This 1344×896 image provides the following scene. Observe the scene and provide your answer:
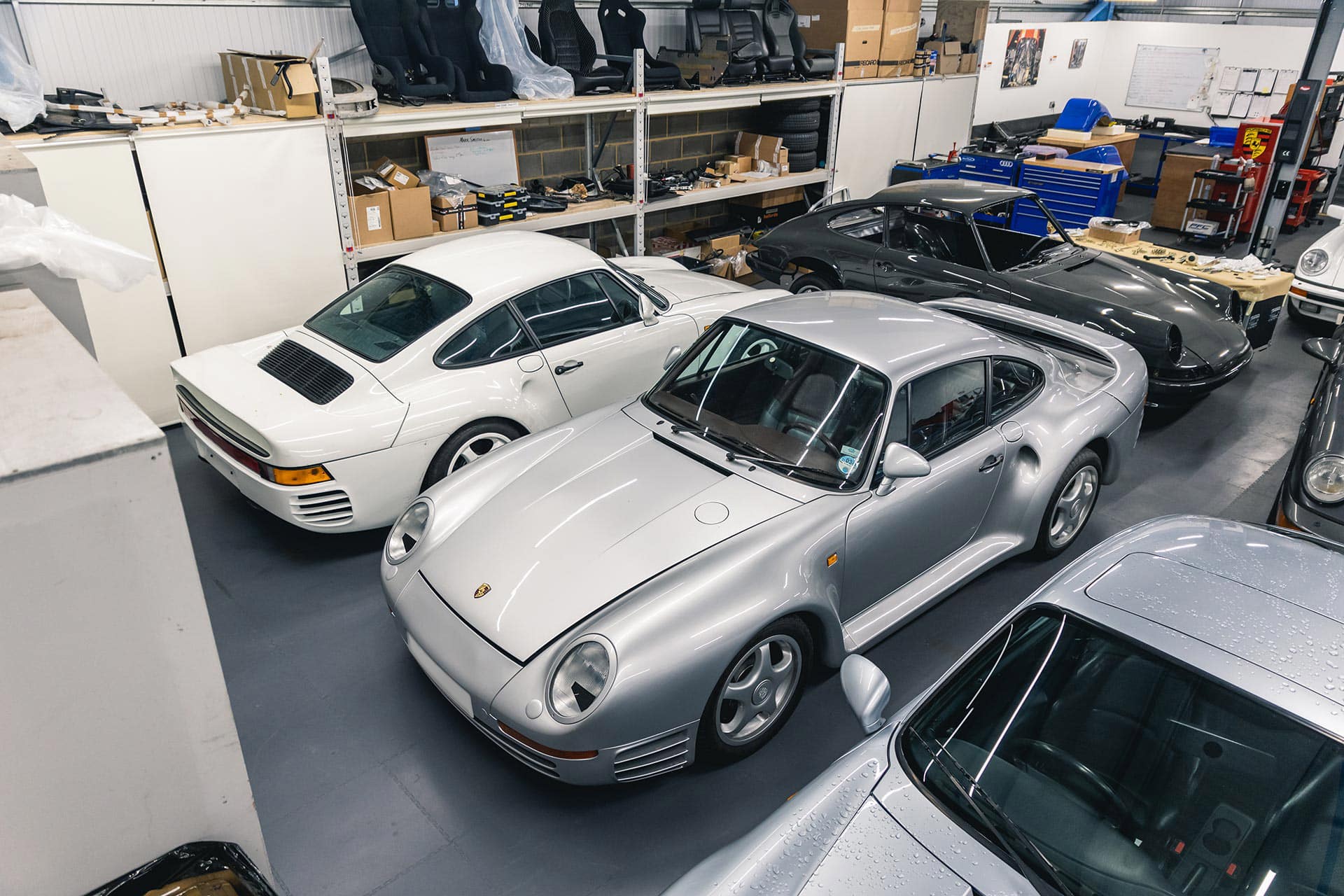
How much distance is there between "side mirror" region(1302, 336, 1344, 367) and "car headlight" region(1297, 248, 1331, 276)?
9.00 ft

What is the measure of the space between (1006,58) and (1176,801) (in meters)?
14.7

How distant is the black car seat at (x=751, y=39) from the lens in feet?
25.8

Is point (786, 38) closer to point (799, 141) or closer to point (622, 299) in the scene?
point (799, 141)

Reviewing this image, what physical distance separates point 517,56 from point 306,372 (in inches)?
139

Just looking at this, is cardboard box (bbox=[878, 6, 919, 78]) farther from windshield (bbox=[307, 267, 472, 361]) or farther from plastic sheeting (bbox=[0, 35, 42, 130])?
plastic sheeting (bbox=[0, 35, 42, 130])

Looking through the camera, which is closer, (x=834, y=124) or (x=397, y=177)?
(x=397, y=177)

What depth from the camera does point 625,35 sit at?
7.46m

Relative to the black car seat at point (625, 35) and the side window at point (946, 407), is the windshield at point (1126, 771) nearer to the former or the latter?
the side window at point (946, 407)

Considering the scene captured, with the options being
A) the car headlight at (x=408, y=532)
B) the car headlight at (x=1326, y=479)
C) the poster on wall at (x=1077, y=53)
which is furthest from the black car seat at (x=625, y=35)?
the poster on wall at (x=1077, y=53)

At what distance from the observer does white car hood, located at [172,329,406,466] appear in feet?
12.0

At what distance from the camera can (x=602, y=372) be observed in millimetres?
4559

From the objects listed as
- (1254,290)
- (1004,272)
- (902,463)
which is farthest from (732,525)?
(1254,290)

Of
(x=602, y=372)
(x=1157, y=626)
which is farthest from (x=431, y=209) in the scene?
(x=1157, y=626)

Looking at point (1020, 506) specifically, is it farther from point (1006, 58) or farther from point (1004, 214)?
point (1006, 58)
